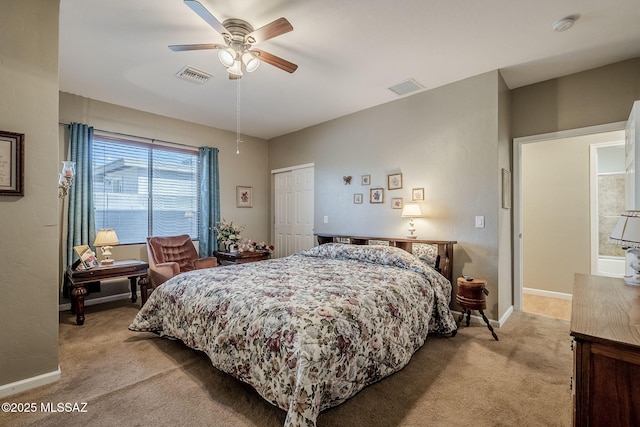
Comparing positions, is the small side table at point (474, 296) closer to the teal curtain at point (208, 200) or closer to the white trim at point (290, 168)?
the white trim at point (290, 168)

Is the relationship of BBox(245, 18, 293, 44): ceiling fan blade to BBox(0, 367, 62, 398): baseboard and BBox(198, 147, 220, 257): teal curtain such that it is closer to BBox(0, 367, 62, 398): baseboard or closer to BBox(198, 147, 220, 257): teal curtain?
BBox(0, 367, 62, 398): baseboard

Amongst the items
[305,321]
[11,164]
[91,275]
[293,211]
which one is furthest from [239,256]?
[305,321]

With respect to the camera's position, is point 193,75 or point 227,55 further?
point 193,75

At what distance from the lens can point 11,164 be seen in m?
1.89

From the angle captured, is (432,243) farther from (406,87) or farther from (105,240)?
(105,240)

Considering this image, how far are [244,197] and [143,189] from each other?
1660mm

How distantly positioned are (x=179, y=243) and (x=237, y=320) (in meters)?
2.87

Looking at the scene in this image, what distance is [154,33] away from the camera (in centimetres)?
246

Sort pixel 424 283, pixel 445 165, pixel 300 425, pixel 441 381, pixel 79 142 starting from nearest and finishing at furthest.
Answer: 1. pixel 300 425
2. pixel 441 381
3. pixel 424 283
4. pixel 445 165
5. pixel 79 142

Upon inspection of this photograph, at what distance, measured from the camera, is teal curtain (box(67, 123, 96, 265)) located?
363cm

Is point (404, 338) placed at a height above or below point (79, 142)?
below

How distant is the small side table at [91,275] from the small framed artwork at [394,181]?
336 centimetres

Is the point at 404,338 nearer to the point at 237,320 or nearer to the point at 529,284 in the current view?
the point at 237,320

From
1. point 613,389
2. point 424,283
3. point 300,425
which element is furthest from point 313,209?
point 613,389
